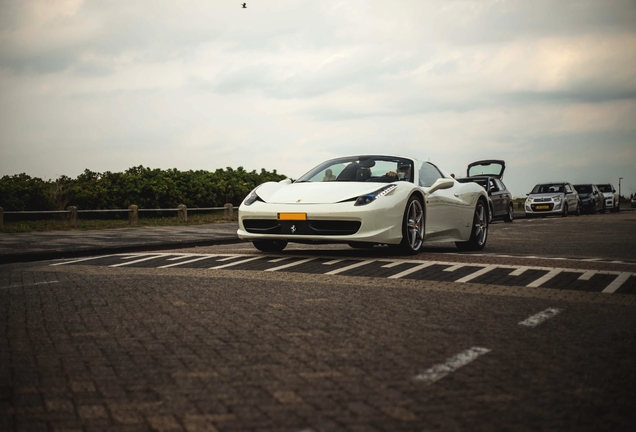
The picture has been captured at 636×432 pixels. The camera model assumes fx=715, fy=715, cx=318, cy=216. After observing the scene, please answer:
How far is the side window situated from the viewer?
1102 cm

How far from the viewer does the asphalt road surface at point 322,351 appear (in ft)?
10.7

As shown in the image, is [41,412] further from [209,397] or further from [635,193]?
[635,193]

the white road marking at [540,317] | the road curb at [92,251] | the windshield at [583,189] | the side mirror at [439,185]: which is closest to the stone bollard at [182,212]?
the road curb at [92,251]

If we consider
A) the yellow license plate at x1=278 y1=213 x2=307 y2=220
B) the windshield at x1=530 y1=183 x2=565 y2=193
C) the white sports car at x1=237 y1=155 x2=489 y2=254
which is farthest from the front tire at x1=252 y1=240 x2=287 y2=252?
the windshield at x1=530 y1=183 x2=565 y2=193

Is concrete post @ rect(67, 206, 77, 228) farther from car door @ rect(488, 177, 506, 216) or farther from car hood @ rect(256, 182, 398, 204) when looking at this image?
car door @ rect(488, 177, 506, 216)

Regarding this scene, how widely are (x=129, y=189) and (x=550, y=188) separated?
1944 cm

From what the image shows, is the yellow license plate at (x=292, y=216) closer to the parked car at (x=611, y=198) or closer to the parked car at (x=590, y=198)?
the parked car at (x=590, y=198)

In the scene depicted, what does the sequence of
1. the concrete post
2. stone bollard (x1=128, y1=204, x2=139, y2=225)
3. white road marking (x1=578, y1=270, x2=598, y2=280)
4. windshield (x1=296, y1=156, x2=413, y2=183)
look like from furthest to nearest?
stone bollard (x1=128, y1=204, x2=139, y2=225) < the concrete post < windshield (x1=296, y1=156, x2=413, y2=183) < white road marking (x1=578, y1=270, x2=598, y2=280)

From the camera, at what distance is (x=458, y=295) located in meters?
6.64

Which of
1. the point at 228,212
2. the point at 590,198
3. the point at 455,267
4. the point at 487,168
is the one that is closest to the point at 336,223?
the point at 455,267

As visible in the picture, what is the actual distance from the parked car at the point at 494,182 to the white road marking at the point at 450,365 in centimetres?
2241

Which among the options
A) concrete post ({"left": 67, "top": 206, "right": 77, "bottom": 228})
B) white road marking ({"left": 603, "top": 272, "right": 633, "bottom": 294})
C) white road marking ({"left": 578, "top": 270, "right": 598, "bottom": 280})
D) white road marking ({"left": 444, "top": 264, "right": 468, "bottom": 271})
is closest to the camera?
white road marking ({"left": 603, "top": 272, "right": 633, "bottom": 294})

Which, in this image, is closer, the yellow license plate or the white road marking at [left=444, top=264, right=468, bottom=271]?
the white road marking at [left=444, top=264, right=468, bottom=271]

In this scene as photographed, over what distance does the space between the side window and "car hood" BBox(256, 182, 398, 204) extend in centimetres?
121
